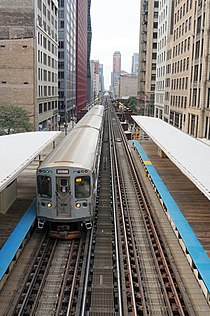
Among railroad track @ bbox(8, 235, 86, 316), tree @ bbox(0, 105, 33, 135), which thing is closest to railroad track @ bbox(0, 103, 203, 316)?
railroad track @ bbox(8, 235, 86, 316)

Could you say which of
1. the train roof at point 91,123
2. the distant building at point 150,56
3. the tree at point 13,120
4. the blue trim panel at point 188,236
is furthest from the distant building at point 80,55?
the blue trim panel at point 188,236

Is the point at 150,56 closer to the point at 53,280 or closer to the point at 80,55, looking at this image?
the point at 80,55

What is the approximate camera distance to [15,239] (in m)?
13.8

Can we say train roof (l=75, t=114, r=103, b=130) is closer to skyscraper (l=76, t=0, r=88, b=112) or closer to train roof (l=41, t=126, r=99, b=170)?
train roof (l=41, t=126, r=99, b=170)

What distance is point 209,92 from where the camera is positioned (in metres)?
38.7

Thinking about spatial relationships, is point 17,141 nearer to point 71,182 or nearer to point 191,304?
point 71,182

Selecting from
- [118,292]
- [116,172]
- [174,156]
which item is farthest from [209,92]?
[118,292]

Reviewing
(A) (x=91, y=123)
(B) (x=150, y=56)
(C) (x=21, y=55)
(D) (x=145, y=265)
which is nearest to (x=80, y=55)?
(B) (x=150, y=56)

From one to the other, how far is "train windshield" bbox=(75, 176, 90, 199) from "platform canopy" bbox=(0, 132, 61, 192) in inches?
91.8

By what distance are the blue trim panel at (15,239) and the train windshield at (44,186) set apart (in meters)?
1.67

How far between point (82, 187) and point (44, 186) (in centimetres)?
156

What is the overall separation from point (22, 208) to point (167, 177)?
1070 cm

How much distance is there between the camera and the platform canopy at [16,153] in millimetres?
13086

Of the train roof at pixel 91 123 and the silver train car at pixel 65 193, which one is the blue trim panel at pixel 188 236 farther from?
the train roof at pixel 91 123
